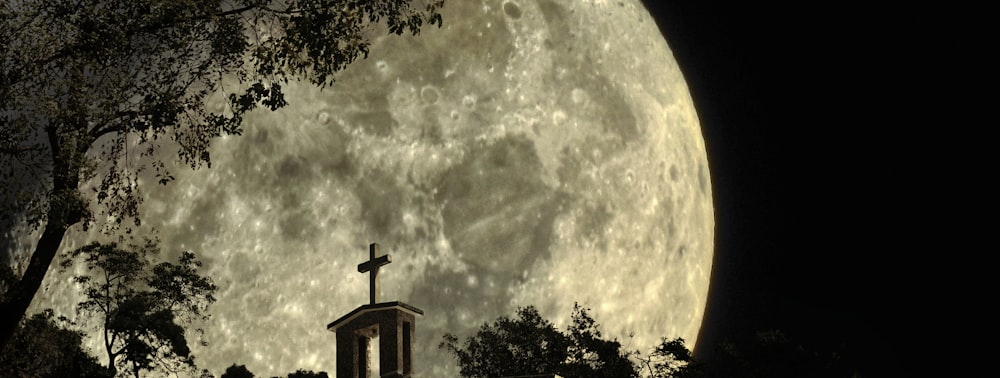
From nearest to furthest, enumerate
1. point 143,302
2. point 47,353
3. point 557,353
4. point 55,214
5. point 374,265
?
point 55,214
point 374,265
point 47,353
point 143,302
point 557,353

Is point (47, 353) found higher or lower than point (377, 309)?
higher

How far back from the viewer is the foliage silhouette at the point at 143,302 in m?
27.9

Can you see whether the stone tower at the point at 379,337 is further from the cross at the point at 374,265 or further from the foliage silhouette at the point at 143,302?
the foliage silhouette at the point at 143,302

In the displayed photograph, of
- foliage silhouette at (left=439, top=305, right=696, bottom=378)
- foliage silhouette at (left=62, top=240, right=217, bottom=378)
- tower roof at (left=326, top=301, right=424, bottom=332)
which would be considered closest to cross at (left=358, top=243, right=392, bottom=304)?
tower roof at (left=326, top=301, right=424, bottom=332)

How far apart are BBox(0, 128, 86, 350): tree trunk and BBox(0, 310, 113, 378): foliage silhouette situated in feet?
22.1

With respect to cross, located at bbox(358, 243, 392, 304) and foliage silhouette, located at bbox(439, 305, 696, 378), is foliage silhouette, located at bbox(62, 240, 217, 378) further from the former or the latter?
foliage silhouette, located at bbox(439, 305, 696, 378)

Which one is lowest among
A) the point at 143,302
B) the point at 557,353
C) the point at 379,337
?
the point at 379,337

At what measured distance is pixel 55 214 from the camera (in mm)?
16578

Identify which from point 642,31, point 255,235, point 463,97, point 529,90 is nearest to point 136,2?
point 255,235

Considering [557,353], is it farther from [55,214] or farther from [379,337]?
[55,214]

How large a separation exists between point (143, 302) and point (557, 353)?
50.9 ft

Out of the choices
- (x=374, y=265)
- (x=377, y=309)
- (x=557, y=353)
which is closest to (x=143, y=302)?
(x=374, y=265)

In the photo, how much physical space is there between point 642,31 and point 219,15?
25247 mm

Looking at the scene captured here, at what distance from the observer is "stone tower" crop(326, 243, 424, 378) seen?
20188 mm
